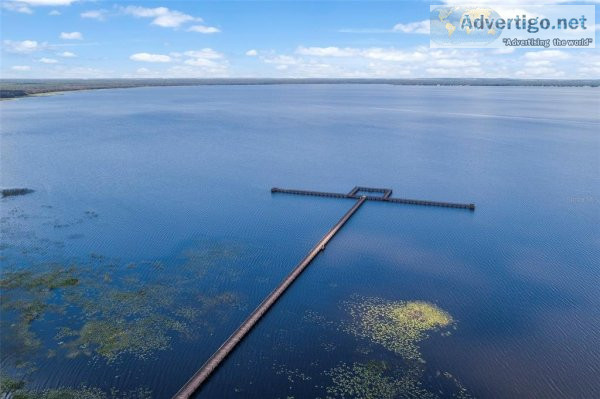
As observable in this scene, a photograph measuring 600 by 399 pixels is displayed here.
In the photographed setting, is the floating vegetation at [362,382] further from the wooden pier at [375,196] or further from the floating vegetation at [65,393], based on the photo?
the wooden pier at [375,196]

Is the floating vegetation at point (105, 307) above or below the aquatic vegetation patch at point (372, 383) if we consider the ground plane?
above

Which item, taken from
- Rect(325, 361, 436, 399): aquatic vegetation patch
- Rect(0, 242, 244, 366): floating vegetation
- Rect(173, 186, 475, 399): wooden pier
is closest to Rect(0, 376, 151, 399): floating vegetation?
Rect(0, 242, 244, 366): floating vegetation

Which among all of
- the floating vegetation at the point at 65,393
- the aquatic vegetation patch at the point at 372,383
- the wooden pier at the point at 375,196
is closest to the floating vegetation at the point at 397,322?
the aquatic vegetation patch at the point at 372,383

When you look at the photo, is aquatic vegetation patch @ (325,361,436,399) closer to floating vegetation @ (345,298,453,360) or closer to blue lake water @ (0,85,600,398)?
blue lake water @ (0,85,600,398)

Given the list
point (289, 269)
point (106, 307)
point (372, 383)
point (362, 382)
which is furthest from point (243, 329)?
point (106, 307)

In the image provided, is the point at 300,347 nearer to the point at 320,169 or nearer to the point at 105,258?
the point at 105,258

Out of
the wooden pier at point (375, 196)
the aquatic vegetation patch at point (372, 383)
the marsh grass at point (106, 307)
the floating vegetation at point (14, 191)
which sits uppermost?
the floating vegetation at point (14, 191)
